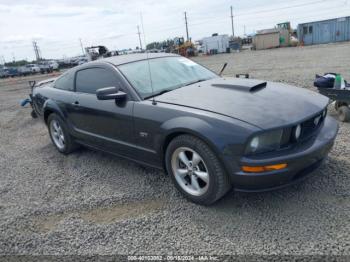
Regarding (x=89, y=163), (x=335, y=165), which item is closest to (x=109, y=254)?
(x=89, y=163)

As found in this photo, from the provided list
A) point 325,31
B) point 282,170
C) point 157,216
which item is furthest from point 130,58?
point 325,31

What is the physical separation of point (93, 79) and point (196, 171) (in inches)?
83.0

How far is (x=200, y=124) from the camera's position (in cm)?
280

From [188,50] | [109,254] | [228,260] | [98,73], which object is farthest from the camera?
[188,50]

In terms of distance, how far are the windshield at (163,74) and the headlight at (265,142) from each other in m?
1.37

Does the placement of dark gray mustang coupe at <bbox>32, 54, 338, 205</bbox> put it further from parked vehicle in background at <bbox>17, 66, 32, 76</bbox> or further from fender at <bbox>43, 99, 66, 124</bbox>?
parked vehicle in background at <bbox>17, 66, 32, 76</bbox>

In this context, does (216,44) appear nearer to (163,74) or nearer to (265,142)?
(163,74)

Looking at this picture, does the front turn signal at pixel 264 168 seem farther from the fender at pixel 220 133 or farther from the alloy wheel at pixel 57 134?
the alloy wheel at pixel 57 134

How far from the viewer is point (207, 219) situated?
288cm

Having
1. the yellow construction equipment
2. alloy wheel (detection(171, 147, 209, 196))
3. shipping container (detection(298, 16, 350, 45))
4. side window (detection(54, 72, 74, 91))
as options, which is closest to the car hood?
alloy wheel (detection(171, 147, 209, 196))

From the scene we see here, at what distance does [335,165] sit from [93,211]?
2.85 metres

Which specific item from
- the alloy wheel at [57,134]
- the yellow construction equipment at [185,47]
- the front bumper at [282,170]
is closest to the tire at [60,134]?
the alloy wheel at [57,134]

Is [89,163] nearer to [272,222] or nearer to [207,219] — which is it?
[207,219]

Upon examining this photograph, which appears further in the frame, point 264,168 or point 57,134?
point 57,134
